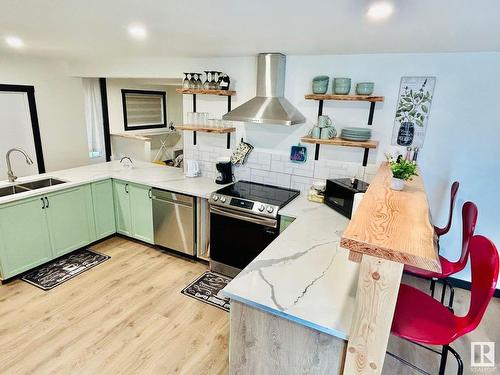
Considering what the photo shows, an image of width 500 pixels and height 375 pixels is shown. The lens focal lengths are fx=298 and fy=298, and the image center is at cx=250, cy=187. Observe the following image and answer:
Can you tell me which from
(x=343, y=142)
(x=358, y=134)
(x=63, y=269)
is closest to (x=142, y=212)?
(x=63, y=269)

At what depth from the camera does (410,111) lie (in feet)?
8.79

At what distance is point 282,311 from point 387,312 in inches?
18.4

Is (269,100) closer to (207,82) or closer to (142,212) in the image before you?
(207,82)

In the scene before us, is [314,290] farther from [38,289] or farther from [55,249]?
[55,249]

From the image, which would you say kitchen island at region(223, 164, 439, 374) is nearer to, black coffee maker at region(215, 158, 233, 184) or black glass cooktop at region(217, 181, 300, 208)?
black glass cooktop at region(217, 181, 300, 208)

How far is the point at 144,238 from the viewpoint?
3.60 m

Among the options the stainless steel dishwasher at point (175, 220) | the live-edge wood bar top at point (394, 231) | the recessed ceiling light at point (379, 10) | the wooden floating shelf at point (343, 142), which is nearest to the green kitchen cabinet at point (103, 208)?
the stainless steel dishwasher at point (175, 220)

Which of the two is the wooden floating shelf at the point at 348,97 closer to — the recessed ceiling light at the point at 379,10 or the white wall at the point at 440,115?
the white wall at the point at 440,115

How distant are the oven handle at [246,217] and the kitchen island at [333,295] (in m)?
0.65

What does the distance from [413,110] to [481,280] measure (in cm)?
175

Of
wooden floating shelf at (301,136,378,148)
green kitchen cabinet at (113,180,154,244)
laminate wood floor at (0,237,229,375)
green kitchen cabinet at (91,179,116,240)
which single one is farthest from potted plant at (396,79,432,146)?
green kitchen cabinet at (91,179,116,240)

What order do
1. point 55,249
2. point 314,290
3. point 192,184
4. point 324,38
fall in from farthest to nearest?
1. point 192,184
2. point 55,249
3. point 324,38
4. point 314,290

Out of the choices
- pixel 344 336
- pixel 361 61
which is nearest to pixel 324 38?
pixel 361 61

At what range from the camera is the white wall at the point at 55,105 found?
12.6 feet
